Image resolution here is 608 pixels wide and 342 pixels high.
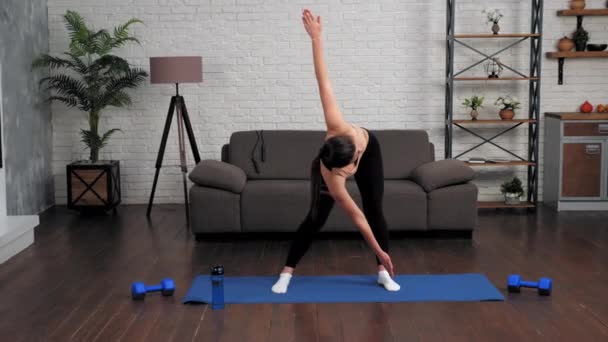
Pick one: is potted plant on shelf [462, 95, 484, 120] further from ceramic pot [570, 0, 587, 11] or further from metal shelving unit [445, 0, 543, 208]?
ceramic pot [570, 0, 587, 11]

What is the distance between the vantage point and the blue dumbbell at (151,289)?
4160 mm

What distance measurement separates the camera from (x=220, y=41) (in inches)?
284

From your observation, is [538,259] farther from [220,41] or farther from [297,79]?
[220,41]

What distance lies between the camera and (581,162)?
269 inches

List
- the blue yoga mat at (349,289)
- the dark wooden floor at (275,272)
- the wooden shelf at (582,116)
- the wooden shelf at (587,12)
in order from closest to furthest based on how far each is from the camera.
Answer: the dark wooden floor at (275,272) < the blue yoga mat at (349,289) < the wooden shelf at (582,116) < the wooden shelf at (587,12)

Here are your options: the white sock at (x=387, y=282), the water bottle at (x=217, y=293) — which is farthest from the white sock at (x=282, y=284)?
the white sock at (x=387, y=282)

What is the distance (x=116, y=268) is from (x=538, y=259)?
2.74m

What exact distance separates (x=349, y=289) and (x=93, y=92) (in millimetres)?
3573

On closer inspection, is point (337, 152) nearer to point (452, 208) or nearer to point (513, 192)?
point (452, 208)

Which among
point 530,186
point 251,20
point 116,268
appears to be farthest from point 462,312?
point 251,20

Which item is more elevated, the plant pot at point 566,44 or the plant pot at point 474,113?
the plant pot at point 566,44

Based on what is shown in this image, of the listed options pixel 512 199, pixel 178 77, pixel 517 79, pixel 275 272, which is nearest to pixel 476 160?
pixel 512 199

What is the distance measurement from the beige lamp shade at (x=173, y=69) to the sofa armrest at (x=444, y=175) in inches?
84.6

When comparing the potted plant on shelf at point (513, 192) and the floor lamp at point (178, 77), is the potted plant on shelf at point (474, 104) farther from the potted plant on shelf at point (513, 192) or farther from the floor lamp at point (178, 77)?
the floor lamp at point (178, 77)
